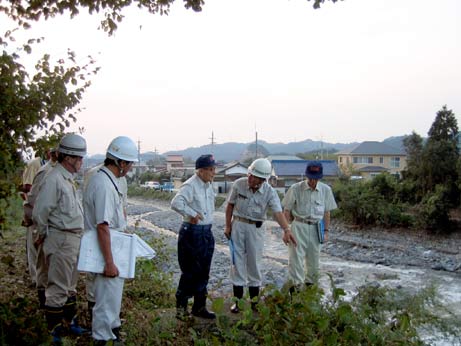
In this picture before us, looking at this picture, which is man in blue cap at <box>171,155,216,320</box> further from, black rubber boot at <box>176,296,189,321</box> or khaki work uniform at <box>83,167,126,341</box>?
khaki work uniform at <box>83,167,126,341</box>

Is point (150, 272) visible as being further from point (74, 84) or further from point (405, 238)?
point (405, 238)

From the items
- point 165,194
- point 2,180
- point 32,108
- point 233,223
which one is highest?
point 32,108

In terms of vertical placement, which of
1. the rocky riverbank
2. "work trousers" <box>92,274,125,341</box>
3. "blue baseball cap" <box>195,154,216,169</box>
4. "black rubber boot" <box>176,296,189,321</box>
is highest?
"blue baseball cap" <box>195,154,216,169</box>

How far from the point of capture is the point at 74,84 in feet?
11.1

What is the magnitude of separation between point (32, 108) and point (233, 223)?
8.47 feet

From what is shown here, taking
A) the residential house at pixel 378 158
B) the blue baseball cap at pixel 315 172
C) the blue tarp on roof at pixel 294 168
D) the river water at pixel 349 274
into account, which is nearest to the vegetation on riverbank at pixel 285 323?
the blue baseball cap at pixel 315 172

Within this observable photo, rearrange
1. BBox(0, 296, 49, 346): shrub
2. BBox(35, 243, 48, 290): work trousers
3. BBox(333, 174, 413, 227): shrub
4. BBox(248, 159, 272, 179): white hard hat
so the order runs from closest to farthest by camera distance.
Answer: BBox(0, 296, 49, 346): shrub, BBox(35, 243, 48, 290): work trousers, BBox(248, 159, 272, 179): white hard hat, BBox(333, 174, 413, 227): shrub

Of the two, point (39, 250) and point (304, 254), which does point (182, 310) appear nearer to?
point (39, 250)

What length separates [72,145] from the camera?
3.78 meters

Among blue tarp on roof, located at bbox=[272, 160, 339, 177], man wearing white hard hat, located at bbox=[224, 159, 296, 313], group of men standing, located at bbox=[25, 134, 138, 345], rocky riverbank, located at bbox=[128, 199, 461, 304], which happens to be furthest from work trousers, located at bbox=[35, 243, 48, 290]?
blue tarp on roof, located at bbox=[272, 160, 339, 177]

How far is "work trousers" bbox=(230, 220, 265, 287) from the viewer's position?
4.83 metres

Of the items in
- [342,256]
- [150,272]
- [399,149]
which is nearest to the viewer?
[150,272]

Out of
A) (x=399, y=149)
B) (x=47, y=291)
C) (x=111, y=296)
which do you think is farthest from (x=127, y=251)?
(x=399, y=149)

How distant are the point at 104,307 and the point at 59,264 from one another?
2.39 ft
